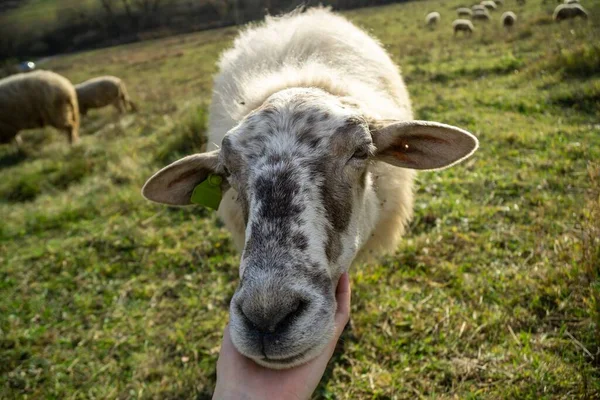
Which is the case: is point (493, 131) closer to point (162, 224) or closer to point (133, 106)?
point (162, 224)

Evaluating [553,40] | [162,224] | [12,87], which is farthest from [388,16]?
[162,224]

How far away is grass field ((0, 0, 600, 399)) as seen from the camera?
267cm

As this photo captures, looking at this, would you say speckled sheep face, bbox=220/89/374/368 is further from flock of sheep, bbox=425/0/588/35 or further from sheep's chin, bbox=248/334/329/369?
flock of sheep, bbox=425/0/588/35

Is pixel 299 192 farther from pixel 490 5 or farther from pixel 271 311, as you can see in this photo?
pixel 490 5

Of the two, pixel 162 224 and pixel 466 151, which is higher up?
pixel 466 151

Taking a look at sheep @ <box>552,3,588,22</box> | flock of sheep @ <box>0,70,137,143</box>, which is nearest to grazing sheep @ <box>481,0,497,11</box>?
sheep @ <box>552,3,588,22</box>

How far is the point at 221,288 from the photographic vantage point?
3.83 m

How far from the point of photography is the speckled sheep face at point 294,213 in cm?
146

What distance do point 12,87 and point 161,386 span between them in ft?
38.0

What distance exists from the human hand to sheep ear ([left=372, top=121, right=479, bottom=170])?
0.97 m

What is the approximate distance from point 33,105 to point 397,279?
1183 centimetres

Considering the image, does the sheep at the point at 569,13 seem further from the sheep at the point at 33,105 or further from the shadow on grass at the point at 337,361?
the sheep at the point at 33,105

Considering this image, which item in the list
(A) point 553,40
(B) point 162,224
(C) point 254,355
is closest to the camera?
(C) point 254,355

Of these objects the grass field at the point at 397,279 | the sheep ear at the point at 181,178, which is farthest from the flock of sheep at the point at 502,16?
the sheep ear at the point at 181,178
